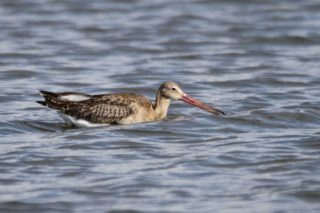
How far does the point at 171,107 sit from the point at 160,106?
1137mm

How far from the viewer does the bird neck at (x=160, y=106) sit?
49.9ft

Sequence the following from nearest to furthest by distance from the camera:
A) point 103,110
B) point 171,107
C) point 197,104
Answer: point 103,110 → point 197,104 → point 171,107

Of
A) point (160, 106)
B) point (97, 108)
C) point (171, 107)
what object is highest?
point (97, 108)

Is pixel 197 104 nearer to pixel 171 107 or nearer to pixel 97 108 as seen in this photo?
pixel 171 107

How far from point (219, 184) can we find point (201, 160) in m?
1.07

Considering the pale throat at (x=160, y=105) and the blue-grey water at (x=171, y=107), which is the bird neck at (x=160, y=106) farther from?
the blue-grey water at (x=171, y=107)

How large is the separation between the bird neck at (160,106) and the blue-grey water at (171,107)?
0.72 ft

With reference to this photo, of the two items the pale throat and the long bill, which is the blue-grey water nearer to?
the long bill

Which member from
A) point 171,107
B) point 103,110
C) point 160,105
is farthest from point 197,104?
point 103,110

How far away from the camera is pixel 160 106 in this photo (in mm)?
15234

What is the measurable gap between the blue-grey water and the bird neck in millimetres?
219

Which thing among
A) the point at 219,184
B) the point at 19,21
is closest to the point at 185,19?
the point at 19,21

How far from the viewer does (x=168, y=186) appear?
1132 cm

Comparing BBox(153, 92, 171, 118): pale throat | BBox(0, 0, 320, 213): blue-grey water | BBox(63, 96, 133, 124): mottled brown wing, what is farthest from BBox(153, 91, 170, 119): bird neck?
BBox(63, 96, 133, 124): mottled brown wing
